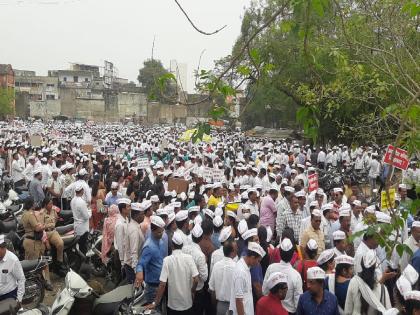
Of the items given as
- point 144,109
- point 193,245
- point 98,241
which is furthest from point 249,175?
point 144,109

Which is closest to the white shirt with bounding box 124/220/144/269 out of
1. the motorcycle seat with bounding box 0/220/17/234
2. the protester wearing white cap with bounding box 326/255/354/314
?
the protester wearing white cap with bounding box 326/255/354/314

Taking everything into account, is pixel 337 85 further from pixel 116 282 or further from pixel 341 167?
pixel 341 167

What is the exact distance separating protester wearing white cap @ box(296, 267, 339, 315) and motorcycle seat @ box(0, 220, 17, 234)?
6.10 m

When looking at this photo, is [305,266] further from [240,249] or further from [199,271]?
[199,271]

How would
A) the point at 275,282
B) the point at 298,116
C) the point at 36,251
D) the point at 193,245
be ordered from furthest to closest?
the point at 36,251
the point at 193,245
the point at 275,282
the point at 298,116

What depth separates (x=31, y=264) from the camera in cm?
683

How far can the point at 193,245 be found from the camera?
5.82 meters

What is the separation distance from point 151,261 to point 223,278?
3.77 ft

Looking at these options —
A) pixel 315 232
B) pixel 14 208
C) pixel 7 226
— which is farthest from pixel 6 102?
pixel 315 232

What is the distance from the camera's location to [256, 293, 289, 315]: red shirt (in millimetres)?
4242

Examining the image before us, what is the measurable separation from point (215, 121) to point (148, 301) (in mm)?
3233

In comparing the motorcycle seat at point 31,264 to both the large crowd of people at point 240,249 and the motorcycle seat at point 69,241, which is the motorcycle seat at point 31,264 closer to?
the large crowd of people at point 240,249

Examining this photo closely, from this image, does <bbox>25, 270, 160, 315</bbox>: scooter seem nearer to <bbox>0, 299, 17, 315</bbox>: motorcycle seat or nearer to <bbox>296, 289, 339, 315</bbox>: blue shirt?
<bbox>0, 299, 17, 315</bbox>: motorcycle seat

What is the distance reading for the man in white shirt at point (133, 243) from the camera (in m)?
6.64
